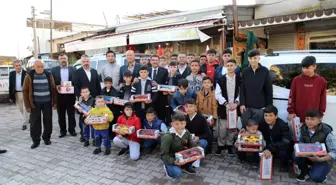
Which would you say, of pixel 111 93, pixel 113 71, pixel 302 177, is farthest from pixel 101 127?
pixel 302 177

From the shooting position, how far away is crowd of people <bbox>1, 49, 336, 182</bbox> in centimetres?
354

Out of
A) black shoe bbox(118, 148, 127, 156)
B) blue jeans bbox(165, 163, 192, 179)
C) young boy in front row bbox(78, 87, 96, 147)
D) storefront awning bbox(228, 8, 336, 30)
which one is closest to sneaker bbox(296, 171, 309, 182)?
blue jeans bbox(165, 163, 192, 179)

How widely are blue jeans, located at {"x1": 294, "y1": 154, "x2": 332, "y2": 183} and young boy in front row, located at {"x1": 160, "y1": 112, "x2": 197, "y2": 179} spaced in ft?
4.96

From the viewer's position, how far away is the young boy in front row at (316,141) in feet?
10.7

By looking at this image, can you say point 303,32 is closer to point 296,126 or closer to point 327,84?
point 327,84

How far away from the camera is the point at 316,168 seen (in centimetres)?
330

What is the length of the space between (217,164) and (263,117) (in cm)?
108

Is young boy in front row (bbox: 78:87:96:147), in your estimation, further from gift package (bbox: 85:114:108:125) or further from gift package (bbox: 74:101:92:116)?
gift package (bbox: 85:114:108:125)

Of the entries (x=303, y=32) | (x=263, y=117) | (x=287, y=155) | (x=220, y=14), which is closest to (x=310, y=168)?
(x=287, y=155)

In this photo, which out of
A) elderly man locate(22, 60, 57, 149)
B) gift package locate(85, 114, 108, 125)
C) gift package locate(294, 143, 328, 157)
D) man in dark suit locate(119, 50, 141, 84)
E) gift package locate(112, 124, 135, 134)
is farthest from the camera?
man in dark suit locate(119, 50, 141, 84)

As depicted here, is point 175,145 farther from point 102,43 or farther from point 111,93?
point 102,43

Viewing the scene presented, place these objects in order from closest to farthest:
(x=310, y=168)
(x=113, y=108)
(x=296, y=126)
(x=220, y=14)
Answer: (x=310, y=168)
(x=296, y=126)
(x=113, y=108)
(x=220, y=14)

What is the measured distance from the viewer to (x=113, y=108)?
202 inches

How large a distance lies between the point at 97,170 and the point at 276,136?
2906mm
